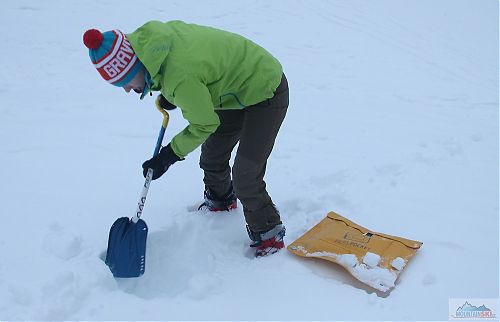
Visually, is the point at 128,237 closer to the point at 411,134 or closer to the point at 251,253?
the point at 251,253

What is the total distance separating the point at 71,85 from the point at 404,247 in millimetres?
3957

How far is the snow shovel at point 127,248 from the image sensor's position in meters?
2.74

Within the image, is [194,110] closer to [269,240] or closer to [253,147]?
[253,147]

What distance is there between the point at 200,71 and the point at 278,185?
1502 millimetres

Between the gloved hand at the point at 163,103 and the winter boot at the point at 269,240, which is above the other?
the gloved hand at the point at 163,103

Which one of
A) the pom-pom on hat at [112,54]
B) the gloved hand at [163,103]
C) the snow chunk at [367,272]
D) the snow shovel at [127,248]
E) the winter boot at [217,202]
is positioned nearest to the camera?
the pom-pom on hat at [112,54]

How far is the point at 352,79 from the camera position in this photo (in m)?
5.82

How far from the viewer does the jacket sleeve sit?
233 centimetres

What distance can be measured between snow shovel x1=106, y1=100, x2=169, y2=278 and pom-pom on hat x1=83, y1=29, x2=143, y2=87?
1.79 feet

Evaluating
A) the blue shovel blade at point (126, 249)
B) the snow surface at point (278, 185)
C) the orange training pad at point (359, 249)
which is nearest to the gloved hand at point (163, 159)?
the blue shovel blade at point (126, 249)

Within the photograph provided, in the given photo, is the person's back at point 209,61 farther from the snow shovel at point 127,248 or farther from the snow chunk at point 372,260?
the snow chunk at point 372,260

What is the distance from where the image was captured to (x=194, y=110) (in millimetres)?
2369

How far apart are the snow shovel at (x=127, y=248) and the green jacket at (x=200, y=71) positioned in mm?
431

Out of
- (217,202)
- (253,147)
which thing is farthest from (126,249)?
(253,147)
